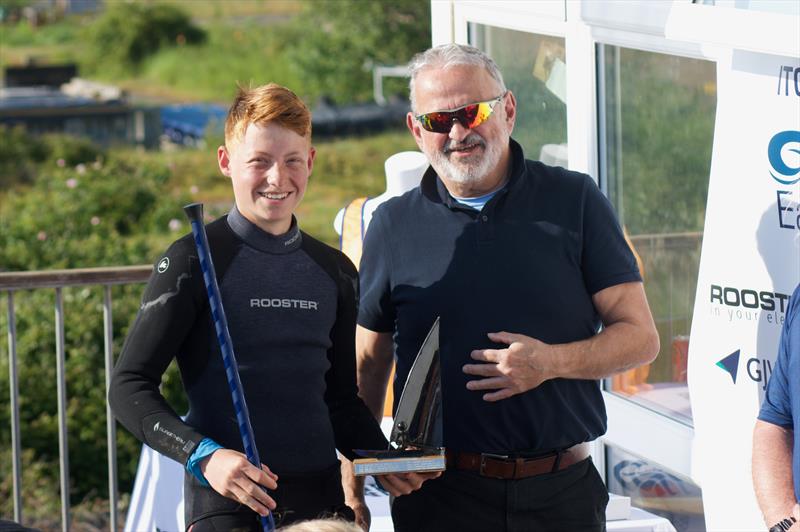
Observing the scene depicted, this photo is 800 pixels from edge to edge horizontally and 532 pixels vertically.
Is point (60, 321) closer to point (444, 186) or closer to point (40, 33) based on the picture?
point (444, 186)

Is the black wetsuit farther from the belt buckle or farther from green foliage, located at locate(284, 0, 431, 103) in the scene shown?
green foliage, located at locate(284, 0, 431, 103)

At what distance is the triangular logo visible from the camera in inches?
120

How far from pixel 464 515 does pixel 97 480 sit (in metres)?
4.33

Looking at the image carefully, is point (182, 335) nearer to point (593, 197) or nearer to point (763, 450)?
point (593, 197)

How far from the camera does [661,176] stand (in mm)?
3928

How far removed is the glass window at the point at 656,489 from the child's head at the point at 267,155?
6.44 feet

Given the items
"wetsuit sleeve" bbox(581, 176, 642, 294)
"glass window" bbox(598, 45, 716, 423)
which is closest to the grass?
"glass window" bbox(598, 45, 716, 423)

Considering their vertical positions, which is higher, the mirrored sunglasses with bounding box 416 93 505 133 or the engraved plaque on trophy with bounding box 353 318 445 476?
the mirrored sunglasses with bounding box 416 93 505 133

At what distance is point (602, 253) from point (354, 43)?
14575mm

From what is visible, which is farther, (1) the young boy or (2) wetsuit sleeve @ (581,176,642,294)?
(2) wetsuit sleeve @ (581,176,642,294)

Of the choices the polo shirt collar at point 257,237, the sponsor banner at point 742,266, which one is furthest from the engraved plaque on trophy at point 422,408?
the sponsor banner at point 742,266

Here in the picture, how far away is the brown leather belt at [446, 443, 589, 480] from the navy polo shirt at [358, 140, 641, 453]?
2 centimetres

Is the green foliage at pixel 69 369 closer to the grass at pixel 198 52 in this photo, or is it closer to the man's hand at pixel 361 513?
the man's hand at pixel 361 513

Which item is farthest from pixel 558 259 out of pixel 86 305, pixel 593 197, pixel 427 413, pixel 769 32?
pixel 86 305
